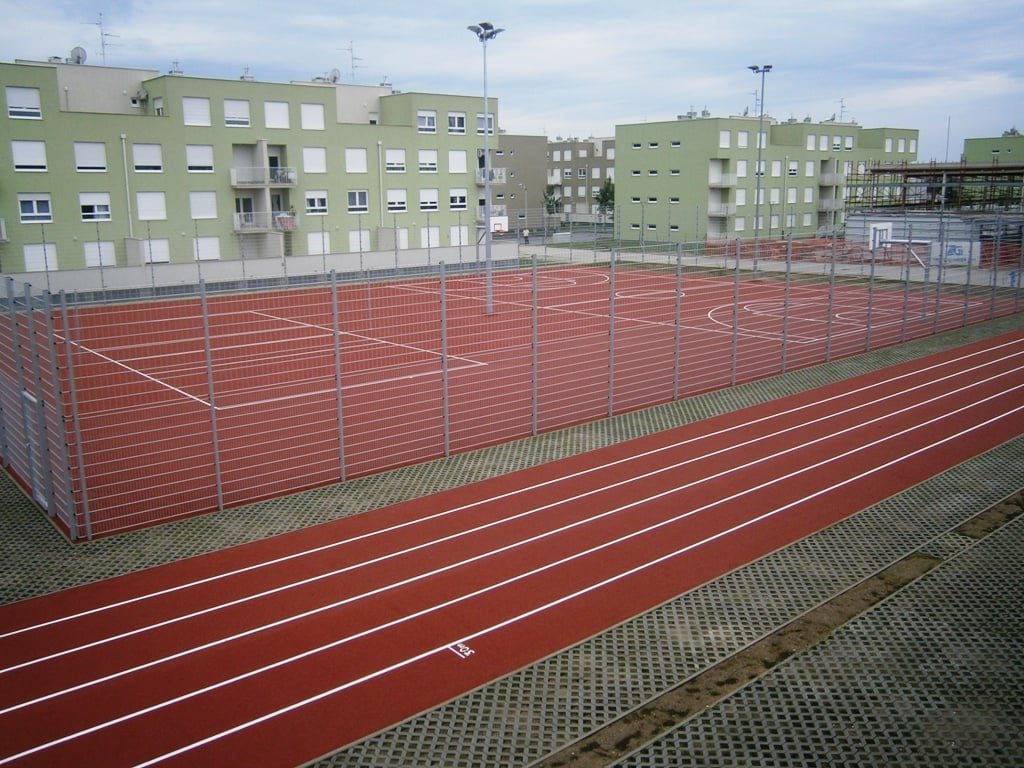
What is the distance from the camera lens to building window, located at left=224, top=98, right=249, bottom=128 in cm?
3512

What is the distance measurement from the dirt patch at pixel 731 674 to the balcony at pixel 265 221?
32.5 meters

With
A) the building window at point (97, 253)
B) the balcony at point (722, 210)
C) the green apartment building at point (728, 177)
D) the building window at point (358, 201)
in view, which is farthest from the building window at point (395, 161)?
the balcony at point (722, 210)

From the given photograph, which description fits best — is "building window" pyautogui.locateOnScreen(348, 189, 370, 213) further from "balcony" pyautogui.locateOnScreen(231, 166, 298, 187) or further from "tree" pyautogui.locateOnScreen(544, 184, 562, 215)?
"tree" pyautogui.locateOnScreen(544, 184, 562, 215)

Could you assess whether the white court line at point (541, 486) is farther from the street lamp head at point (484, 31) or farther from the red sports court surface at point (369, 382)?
the street lamp head at point (484, 31)

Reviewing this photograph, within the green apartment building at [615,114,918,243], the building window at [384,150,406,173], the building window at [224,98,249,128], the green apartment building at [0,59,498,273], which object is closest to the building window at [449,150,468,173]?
the green apartment building at [0,59,498,273]

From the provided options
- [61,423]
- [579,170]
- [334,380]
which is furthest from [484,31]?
[579,170]

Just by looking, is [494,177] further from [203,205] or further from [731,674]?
[731,674]

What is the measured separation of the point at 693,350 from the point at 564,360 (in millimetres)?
2831

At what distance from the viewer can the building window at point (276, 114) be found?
36.2m

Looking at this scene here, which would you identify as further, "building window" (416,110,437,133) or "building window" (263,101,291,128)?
"building window" (416,110,437,133)

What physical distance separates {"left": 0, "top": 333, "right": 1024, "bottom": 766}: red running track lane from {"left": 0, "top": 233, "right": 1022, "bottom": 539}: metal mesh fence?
176cm

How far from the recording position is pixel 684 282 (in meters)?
29.5

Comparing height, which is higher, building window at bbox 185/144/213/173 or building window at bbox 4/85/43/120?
building window at bbox 4/85/43/120

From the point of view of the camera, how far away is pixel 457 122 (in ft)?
141
